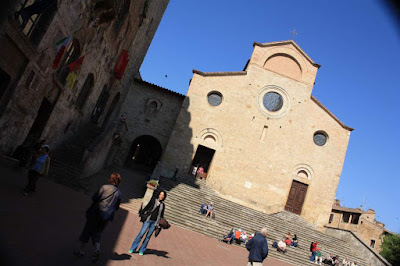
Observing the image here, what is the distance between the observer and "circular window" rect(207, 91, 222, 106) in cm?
2250

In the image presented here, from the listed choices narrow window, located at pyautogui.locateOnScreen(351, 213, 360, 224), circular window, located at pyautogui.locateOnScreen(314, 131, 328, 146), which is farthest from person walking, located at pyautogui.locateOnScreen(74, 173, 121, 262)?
narrow window, located at pyautogui.locateOnScreen(351, 213, 360, 224)

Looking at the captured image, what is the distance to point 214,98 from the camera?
22.6m

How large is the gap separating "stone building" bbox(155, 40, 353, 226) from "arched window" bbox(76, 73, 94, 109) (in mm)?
6929

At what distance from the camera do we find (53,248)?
4.91m

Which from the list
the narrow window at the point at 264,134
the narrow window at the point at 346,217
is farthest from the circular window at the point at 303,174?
the narrow window at the point at 346,217

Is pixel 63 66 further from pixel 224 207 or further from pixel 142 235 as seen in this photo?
pixel 224 207

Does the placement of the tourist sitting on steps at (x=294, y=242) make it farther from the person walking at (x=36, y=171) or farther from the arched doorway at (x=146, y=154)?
the person walking at (x=36, y=171)

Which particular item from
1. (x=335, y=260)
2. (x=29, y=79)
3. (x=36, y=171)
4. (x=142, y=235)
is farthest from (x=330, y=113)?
(x=36, y=171)

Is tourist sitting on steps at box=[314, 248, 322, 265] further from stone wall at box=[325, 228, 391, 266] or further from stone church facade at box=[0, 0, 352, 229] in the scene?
stone church facade at box=[0, 0, 352, 229]

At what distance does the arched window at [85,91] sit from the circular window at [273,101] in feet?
43.0

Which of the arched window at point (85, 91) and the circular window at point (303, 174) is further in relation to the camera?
the circular window at point (303, 174)

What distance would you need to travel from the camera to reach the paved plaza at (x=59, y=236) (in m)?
4.55

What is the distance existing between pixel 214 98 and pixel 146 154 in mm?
8164

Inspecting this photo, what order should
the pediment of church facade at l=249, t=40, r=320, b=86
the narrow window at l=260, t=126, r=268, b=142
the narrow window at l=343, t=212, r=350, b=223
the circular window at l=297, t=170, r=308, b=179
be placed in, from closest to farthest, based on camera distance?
1. the circular window at l=297, t=170, r=308, b=179
2. the narrow window at l=260, t=126, r=268, b=142
3. the pediment of church facade at l=249, t=40, r=320, b=86
4. the narrow window at l=343, t=212, r=350, b=223
